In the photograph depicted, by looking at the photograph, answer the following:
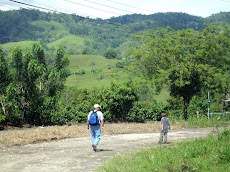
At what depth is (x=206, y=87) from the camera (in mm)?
28234

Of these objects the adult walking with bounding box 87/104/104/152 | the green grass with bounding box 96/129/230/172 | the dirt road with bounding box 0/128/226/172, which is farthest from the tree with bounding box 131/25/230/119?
the green grass with bounding box 96/129/230/172

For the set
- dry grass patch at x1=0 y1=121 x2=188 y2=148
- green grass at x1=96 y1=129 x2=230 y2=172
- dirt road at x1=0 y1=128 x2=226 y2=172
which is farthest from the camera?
dry grass patch at x1=0 y1=121 x2=188 y2=148

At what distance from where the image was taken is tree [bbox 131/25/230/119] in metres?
26.6

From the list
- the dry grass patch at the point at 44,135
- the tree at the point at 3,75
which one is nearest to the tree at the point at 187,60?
the dry grass patch at the point at 44,135

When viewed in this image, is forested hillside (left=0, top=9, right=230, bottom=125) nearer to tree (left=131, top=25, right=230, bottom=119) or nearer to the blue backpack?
tree (left=131, top=25, right=230, bottom=119)

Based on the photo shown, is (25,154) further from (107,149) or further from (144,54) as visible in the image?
(144,54)

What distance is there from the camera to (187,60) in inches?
1081

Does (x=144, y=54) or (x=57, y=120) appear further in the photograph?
(x=144, y=54)

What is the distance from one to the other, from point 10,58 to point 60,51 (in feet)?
12.1

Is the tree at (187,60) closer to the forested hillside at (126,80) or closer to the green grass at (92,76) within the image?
the forested hillside at (126,80)

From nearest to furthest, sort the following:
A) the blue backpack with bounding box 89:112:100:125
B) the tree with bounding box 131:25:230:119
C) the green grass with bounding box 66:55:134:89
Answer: the blue backpack with bounding box 89:112:100:125, the tree with bounding box 131:25:230:119, the green grass with bounding box 66:55:134:89

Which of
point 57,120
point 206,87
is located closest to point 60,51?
point 57,120

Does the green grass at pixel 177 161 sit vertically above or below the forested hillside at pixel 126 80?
below

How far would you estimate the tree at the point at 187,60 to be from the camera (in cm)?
2662
